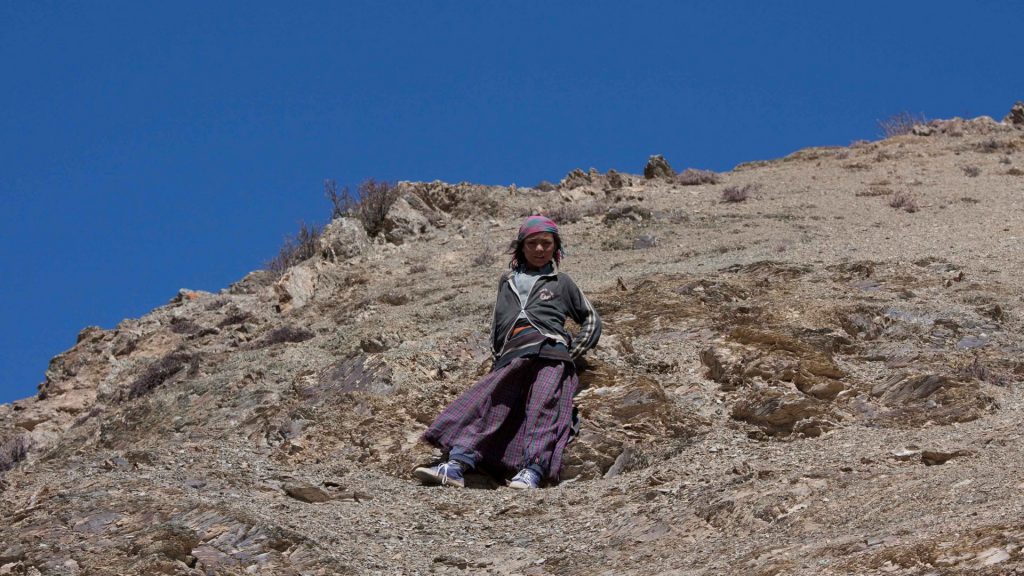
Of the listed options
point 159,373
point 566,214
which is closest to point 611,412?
point 159,373

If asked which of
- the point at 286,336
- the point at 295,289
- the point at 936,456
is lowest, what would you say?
the point at 936,456

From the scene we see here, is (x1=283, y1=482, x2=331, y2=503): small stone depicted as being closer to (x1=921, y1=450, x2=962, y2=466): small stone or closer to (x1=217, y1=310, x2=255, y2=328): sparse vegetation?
(x1=921, y1=450, x2=962, y2=466): small stone

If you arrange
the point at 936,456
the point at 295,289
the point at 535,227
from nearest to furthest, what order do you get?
the point at 936,456 → the point at 535,227 → the point at 295,289

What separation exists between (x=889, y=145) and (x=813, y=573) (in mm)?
19276

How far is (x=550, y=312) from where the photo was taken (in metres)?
8.68

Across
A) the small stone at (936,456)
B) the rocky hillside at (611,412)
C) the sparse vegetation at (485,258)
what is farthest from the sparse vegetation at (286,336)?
the small stone at (936,456)

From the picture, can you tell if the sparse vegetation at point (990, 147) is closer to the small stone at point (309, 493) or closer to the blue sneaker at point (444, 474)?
the blue sneaker at point (444, 474)

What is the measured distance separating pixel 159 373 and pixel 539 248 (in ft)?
18.0

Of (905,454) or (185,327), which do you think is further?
(185,327)

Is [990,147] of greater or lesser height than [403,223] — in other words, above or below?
above

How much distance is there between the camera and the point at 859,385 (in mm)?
8562

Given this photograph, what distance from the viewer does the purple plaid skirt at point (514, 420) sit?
7961 mm

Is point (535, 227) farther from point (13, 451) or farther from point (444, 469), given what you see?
point (13, 451)

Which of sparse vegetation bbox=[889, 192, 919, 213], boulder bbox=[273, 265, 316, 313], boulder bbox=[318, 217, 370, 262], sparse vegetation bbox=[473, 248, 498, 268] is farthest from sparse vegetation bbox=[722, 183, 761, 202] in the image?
boulder bbox=[273, 265, 316, 313]
